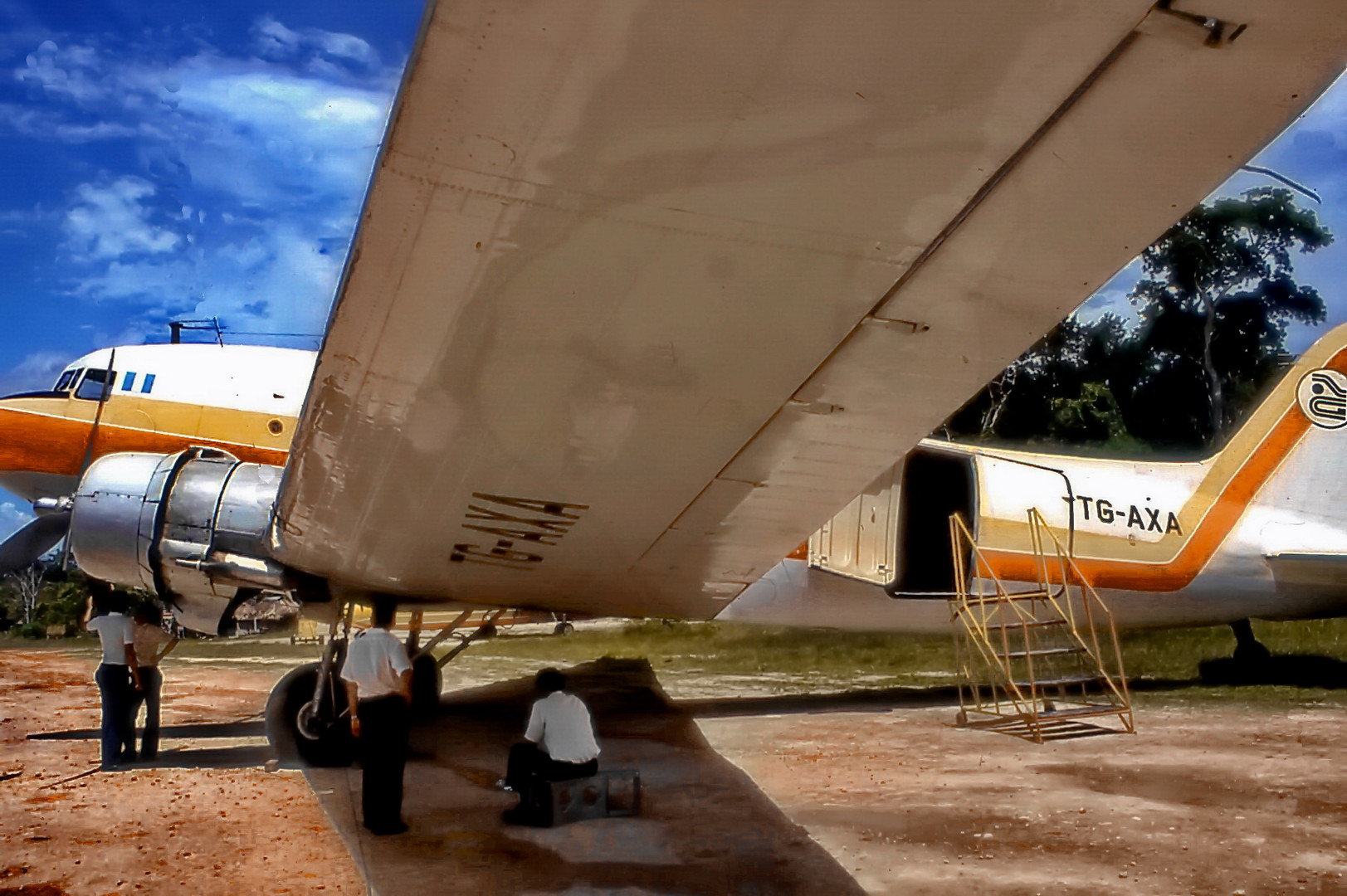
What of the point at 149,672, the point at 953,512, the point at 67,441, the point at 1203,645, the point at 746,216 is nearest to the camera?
the point at 746,216

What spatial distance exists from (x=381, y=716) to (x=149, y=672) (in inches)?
123

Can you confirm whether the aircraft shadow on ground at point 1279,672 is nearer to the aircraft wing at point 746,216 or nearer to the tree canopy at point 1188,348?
the aircraft wing at point 746,216

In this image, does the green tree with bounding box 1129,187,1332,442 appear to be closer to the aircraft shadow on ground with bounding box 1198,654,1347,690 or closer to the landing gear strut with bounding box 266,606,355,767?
the aircraft shadow on ground with bounding box 1198,654,1347,690

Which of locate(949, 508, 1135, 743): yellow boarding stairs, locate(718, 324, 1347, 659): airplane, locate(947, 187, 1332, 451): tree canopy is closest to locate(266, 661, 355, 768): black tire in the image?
locate(718, 324, 1347, 659): airplane

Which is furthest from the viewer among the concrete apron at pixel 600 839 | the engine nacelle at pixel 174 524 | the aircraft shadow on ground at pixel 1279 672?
the aircraft shadow on ground at pixel 1279 672

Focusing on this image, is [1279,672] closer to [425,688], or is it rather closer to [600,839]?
[600,839]

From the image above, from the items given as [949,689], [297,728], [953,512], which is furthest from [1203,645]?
[297,728]

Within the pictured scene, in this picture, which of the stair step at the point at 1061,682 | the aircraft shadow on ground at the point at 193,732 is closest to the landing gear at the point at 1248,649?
the stair step at the point at 1061,682

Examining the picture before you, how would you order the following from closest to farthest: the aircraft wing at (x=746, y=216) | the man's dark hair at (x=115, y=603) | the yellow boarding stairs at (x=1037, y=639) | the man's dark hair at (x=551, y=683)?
the aircraft wing at (x=746, y=216) → the man's dark hair at (x=551, y=683) → the man's dark hair at (x=115, y=603) → the yellow boarding stairs at (x=1037, y=639)

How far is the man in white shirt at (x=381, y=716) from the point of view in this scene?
515 cm

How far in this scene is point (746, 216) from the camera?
2260 millimetres

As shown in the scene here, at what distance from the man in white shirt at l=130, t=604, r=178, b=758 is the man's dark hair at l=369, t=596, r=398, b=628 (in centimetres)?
184

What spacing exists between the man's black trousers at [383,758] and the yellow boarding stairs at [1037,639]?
5.26 meters

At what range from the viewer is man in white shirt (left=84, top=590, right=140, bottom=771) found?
684cm
